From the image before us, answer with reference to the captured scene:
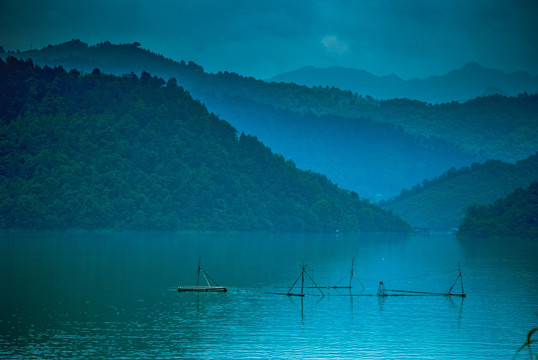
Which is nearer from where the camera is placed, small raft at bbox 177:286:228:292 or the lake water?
the lake water

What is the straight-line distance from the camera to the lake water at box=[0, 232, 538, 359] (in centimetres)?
5666

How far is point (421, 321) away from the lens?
69.3m

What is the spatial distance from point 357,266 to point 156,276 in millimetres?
36890

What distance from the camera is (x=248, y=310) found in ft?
241

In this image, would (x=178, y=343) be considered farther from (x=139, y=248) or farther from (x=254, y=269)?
(x=139, y=248)

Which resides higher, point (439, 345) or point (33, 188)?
point (33, 188)

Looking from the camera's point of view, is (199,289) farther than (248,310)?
Yes

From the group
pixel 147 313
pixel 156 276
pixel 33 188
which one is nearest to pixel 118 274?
pixel 156 276

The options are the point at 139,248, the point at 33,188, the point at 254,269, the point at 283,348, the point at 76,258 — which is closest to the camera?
the point at 283,348

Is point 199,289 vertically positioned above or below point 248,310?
above

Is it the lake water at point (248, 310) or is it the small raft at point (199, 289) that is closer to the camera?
the lake water at point (248, 310)

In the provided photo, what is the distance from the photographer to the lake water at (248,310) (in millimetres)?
56656

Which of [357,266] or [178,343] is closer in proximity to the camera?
→ [178,343]

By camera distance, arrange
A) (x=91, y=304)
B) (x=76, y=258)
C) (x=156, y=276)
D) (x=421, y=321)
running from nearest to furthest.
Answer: (x=421, y=321), (x=91, y=304), (x=156, y=276), (x=76, y=258)
